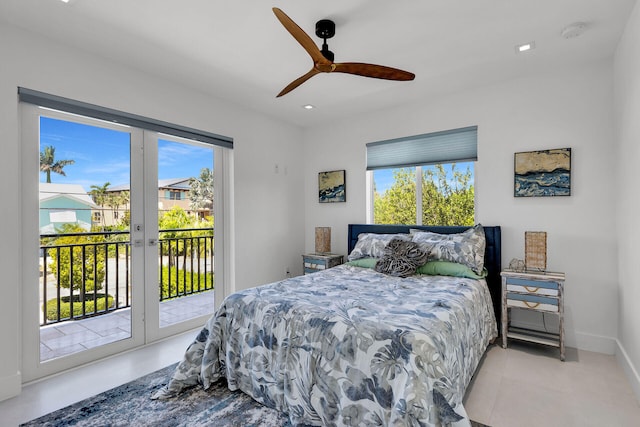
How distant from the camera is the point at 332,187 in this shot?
177 inches

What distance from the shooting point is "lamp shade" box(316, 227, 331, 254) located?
4.34 metres

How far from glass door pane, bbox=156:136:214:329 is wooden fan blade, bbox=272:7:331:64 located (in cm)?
199

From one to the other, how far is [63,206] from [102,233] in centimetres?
37

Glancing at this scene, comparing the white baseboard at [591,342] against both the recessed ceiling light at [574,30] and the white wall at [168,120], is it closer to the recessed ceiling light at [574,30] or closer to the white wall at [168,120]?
the recessed ceiling light at [574,30]

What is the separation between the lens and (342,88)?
11.2 ft

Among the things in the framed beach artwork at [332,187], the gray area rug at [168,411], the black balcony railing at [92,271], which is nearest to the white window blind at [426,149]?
the framed beach artwork at [332,187]

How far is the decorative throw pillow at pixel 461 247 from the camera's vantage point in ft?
9.75

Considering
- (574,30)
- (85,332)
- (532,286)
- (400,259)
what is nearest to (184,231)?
(85,332)

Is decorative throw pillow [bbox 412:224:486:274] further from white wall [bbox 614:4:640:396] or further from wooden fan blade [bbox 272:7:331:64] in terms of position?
wooden fan blade [bbox 272:7:331:64]

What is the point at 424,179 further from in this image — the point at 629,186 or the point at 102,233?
the point at 102,233

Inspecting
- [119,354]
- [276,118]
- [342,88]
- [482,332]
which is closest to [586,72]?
[342,88]

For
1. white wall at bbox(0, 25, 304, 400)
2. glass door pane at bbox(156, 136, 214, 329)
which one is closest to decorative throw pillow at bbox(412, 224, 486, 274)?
white wall at bbox(0, 25, 304, 400)

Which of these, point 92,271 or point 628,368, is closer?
point 628,368

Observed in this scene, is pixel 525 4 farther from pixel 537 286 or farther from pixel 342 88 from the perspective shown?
pixel 537 286
